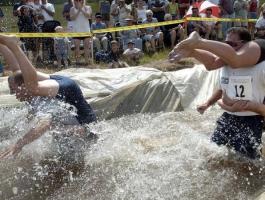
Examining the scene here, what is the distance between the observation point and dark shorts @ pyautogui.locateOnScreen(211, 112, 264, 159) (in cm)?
491

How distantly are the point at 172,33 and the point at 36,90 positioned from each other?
8.29 m

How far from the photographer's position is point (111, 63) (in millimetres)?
10844

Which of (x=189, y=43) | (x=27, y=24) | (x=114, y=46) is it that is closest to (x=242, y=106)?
(x=189, y=43)

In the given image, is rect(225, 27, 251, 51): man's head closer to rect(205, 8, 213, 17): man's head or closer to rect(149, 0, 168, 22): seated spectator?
rect(205, 8, 213, 17): man's head

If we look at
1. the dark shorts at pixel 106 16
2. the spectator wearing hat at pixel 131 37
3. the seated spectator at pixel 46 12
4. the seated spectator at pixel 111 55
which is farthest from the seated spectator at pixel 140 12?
the seated spectator at pixel 46 12

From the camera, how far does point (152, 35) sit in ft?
40.7

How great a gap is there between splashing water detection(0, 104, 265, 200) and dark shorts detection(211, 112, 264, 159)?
11 centimetres

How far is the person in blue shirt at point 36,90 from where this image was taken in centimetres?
473

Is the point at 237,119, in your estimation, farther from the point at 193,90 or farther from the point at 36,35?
the point at 36,35

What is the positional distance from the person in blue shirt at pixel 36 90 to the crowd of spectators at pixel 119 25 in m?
5.38

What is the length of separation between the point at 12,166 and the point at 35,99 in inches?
30.4

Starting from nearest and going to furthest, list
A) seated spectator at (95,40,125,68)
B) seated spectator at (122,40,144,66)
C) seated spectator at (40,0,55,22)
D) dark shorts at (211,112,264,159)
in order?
dark shorts at (211,112,264,159) → seated spectator at (95,40,125,68) → seated spectator at (122,40,144,66) → seated spectator at (40,0,55,22)

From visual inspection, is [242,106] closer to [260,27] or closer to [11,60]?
[11,60]

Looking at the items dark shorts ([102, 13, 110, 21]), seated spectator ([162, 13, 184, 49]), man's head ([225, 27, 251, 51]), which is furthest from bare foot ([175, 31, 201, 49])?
dark shorts ([102, 13, 110, 21])
